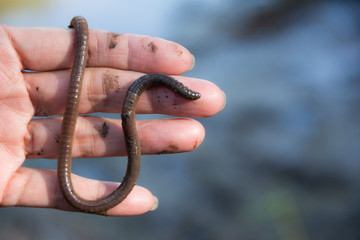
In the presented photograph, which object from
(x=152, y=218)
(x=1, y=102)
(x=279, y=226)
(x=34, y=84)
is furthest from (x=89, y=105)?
(x=279, y=226)

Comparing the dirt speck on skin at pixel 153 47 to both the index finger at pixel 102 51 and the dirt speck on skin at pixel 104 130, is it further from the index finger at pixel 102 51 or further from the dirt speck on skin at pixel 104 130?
the dirt speck on skin at pixel 104 130

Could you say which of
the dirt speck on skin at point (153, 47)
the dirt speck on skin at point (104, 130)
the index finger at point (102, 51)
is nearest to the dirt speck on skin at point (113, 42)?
the index finger at point (102, 51)

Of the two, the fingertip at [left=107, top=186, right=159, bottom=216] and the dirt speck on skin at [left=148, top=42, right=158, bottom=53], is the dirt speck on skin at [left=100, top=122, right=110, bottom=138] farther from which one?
the dirt speck on skin at [left=148, top=42, right=158, bottom=53]

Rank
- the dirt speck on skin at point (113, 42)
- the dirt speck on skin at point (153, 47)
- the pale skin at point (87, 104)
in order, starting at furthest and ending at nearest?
1. the dirt speck on skin at point (113, 42)
2. the dirt speck on skin at point (153, 47)
3. the pale skin at point (87, 104)

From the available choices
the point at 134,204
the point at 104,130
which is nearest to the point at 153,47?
the point at 104,130

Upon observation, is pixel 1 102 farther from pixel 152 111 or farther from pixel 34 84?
pixel 152 111

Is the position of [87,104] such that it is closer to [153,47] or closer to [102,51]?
[102,51]
